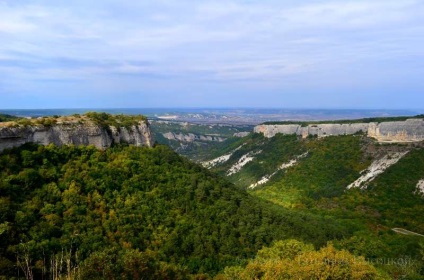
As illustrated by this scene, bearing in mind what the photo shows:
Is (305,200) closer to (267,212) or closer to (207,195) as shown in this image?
(267,212)

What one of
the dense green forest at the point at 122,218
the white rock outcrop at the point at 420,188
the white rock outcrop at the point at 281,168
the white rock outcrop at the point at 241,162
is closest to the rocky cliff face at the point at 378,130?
the white rock outcrop at the point at 281,168

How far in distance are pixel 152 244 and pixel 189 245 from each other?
10.6 feet

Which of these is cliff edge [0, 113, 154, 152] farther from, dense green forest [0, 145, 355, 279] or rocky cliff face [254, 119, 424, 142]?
rocky cliff face [254, 119, 424, 142]

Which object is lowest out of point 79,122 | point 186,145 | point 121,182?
point 186,145

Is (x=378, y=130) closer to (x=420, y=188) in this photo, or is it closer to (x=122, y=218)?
(x=420, y=188)

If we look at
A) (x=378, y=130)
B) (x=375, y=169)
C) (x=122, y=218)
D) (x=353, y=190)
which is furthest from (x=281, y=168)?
(x=122, y=218)

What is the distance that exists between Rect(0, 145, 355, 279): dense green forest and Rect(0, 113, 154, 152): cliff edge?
0.91 meters

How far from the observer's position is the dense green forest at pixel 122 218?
2403 cm

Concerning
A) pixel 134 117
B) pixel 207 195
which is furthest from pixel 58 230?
pixel 134 117

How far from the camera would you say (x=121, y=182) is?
34.0 meters

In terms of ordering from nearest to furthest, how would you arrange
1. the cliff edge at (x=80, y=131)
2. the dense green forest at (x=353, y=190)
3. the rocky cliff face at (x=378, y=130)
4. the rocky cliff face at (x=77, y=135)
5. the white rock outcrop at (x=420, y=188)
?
1. the rocky cliff face at (x=77, y=135)
2. the cliff edge at (x=80, y=131)
3. the dense green forest at (x=353, y=190)
4. the white rock outcrop at (x=420, y=188)
5. the rocky cliff face at (x=378, y=130)

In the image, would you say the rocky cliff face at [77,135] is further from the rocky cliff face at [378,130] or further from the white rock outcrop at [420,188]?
the rocky cliff face at [378,130]

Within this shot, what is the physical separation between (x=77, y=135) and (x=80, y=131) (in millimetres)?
521

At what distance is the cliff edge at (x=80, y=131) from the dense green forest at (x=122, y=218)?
0.91m
